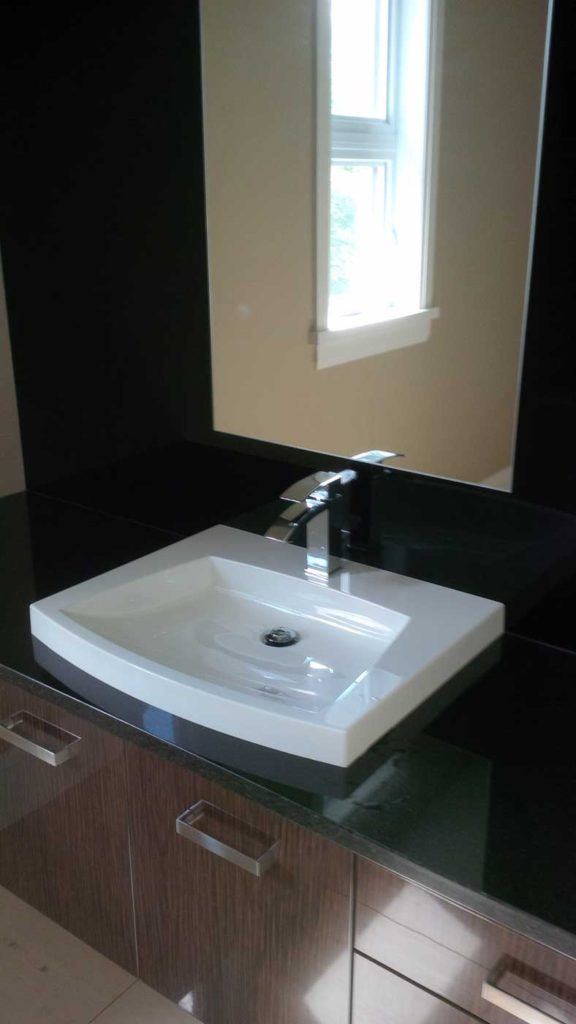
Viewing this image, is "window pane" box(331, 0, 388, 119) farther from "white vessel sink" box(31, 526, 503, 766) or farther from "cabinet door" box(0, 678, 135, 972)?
"cabinet door" box(0, 678, 135, 972)

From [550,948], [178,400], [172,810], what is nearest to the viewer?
[550,948]

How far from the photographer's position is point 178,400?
5.74ft

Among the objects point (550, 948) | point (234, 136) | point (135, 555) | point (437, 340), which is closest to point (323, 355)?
point (437, 340)

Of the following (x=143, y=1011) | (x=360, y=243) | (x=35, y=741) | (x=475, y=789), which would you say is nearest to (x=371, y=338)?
(x=360, y=243)

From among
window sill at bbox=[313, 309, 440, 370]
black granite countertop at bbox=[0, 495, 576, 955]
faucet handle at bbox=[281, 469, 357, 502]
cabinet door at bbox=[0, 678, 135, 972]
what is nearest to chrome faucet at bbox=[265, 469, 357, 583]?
faucet handle at bbox=[281, 469, 357, 502]

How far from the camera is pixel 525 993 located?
0.92m

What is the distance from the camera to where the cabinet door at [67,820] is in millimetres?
1345

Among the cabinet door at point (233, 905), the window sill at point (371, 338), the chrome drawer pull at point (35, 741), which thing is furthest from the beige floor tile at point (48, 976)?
the window sill at point (371, 338)

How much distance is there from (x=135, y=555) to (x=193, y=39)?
3.03 feet

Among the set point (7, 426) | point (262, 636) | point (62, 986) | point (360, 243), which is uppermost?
point (360, 243)

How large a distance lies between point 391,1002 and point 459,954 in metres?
0.16

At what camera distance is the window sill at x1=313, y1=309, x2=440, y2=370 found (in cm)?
133

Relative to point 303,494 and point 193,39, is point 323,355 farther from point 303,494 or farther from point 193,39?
point 193,39

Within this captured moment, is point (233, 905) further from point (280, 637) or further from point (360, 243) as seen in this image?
point (360, 243)
